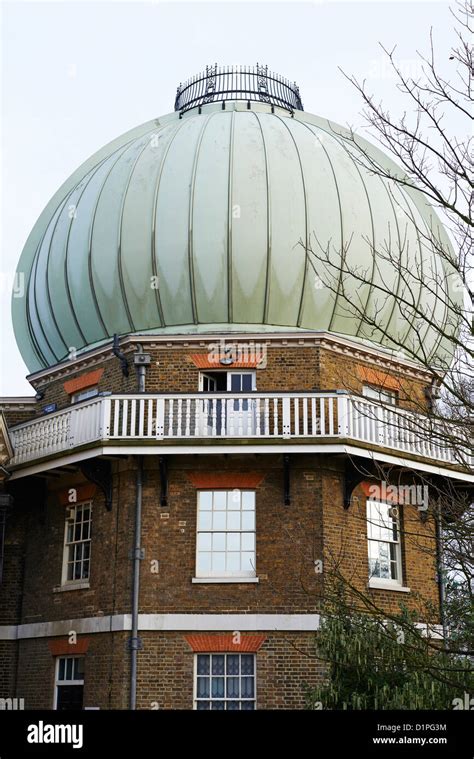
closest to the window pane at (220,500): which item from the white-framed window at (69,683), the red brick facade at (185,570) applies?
the red brick facade at (185,570)

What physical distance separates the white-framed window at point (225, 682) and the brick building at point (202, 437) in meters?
0.04

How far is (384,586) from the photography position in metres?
19.1

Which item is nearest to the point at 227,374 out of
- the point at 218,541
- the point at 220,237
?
the point at 220,237

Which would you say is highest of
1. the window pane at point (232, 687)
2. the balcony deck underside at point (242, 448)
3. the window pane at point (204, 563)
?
the balcony deck underside at point (242, 448)

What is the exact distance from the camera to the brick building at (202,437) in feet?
60.0

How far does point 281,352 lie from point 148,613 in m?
5.86

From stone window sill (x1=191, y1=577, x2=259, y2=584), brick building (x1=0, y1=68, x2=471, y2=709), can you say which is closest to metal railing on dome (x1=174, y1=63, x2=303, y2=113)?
brick building (x1=0, y1=68, x2=471, y2=709)

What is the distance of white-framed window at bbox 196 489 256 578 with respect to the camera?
18.8m

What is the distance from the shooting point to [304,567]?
18344mm

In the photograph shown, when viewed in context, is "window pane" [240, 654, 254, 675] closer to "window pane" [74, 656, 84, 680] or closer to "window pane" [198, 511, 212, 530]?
"window pane" [198, 511, 212, 530]

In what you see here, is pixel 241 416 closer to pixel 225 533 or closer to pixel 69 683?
pixel 225 533

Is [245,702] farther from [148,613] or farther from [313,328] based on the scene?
[313,328]

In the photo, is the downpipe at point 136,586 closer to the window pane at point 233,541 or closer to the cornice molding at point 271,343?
the window pane at point 233,541

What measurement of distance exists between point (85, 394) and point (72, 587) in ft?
14.3
